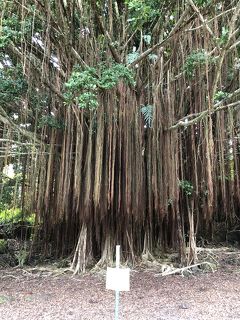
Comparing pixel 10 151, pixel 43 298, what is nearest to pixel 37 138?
pixel 10 151

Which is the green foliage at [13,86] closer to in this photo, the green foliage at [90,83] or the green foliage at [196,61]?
the green foliage at [90,83]

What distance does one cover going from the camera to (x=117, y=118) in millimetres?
3928

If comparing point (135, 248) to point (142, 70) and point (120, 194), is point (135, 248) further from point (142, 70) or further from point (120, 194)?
point (142, 70)

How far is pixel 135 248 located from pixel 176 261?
0.54 metres

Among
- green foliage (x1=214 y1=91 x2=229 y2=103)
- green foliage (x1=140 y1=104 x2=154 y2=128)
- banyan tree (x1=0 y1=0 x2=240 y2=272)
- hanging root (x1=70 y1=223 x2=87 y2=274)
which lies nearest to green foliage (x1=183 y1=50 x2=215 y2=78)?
banyan tree (x1=0 y1=0 x2=240 y2=272)

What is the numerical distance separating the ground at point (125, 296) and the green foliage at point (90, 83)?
1665 millimetres

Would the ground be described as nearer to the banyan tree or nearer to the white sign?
the banyan tree

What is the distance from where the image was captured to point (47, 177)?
425cm

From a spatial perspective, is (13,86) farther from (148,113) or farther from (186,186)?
(186,186)

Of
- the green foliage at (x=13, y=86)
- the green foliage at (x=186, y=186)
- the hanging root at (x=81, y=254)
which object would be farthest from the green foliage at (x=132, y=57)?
the hanging root at (x=81, y=254)

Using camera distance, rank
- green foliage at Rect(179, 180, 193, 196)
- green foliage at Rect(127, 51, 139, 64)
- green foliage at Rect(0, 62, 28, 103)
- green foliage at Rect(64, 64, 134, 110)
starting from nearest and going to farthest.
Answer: green foliage at Rect(64, 64, 134, 110)
green foliage at Rect(0, 62, 28, 103)
green foliage at Rect(127, 51, 139, 64)
green foliage at Rect(179, 180, 193, 196)

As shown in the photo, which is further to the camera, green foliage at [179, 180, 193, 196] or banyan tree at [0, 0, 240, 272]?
green foliage at [179, 180, 193, 196]

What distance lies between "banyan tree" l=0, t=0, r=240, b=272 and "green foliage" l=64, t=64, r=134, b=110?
0.02 m

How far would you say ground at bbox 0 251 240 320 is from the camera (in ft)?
9.03
